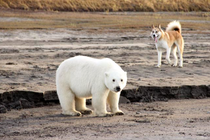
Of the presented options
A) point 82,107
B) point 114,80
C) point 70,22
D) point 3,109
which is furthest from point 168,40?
point 70,22

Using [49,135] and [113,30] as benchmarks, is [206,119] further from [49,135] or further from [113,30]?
[113,30]

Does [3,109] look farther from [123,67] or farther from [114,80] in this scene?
[123,67]

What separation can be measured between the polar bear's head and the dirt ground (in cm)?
57

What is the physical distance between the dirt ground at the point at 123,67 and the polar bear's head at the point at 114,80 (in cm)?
57

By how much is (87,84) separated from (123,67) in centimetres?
510

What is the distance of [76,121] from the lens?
783 centimetres

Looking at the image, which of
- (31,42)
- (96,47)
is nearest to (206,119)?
(96,47)

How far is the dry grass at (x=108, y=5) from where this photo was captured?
32.5m

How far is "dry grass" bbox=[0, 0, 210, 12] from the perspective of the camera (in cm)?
3253

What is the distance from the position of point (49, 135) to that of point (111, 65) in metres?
1.82

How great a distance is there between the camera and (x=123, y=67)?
13.1 metres

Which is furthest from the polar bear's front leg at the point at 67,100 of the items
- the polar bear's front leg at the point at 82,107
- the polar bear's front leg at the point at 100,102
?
the polar bear's front leg at the point at 100,102

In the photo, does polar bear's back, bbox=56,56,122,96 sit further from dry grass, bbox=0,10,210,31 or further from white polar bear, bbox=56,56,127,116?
dry grass, bbox=0,10,210,31

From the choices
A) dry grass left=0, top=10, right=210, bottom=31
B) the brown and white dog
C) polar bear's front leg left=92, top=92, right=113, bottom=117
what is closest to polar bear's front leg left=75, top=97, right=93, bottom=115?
polar bear's front leg left=92, top=92, right=113, bottom=117
